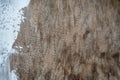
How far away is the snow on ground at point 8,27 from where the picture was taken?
1.72 m

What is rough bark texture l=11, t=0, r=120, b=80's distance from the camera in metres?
1.77

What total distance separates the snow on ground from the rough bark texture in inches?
1.7

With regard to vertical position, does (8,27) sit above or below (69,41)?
above

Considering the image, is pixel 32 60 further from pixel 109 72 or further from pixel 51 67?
pixel 109 72

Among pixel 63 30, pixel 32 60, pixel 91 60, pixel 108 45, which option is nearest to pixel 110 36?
pixel 108 45

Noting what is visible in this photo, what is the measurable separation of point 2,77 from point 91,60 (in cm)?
65

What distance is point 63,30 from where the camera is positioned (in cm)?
183

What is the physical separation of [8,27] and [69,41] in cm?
45

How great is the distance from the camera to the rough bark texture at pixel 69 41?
1.77 m

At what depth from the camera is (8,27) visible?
1776 mm

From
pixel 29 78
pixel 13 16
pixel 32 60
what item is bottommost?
pixel 29 78

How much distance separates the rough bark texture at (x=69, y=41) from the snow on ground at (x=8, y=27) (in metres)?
0.04

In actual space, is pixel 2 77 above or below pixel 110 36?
below

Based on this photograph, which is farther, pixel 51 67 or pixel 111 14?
pixel 111 14
